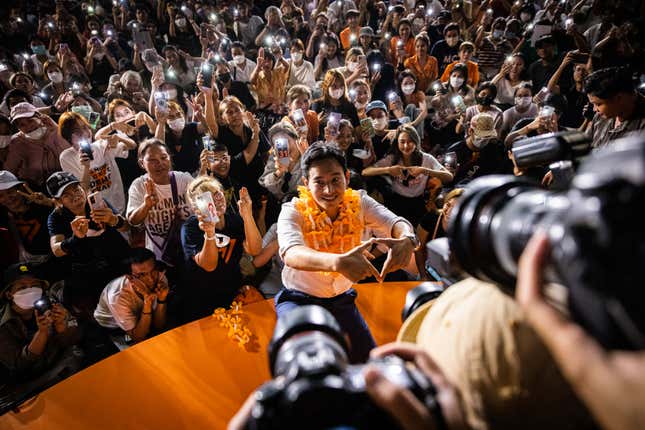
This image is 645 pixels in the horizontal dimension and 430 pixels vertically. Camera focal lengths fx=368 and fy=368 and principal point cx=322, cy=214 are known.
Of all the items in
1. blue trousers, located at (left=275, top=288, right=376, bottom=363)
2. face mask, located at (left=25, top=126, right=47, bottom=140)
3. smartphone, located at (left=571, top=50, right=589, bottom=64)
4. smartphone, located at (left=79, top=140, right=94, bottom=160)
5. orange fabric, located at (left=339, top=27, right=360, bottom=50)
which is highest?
orange fabric, located at (left=339, top=27, right=360, bottom=50)

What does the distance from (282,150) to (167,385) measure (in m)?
2.10

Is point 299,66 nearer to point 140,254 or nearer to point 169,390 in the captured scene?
point 140,254

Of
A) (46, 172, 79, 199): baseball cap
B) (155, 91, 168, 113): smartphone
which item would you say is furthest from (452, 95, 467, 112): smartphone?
(46, 172, 79, 199): baseball cap

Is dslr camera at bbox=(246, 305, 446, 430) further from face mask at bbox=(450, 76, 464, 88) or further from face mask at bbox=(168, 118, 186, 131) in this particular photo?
face mask at bbox=(450, 76, 464, 88)

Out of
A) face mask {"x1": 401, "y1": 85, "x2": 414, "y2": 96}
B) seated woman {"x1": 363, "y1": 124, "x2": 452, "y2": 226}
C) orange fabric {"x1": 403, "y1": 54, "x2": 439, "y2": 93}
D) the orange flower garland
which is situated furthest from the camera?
orange fabric {"x1": 403, "y1": 54, "x2": 439, "y2": 93}

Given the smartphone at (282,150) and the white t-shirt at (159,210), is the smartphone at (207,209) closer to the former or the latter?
the white t-shirt at (159,210)

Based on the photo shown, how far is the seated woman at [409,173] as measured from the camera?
3.51m

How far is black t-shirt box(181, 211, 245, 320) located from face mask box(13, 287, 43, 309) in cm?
88

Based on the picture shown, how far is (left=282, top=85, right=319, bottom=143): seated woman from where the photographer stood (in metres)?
3.82

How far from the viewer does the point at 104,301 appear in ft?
8.12

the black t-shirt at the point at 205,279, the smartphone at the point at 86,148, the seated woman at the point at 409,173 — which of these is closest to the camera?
the black t-shirt at the point at 205,279

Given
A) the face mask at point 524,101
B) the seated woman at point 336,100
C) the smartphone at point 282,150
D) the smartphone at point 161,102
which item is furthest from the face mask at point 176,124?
the face mask at point 524,101

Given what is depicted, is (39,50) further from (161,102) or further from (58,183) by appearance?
(58,183)

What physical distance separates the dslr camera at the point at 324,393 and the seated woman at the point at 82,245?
243cm
